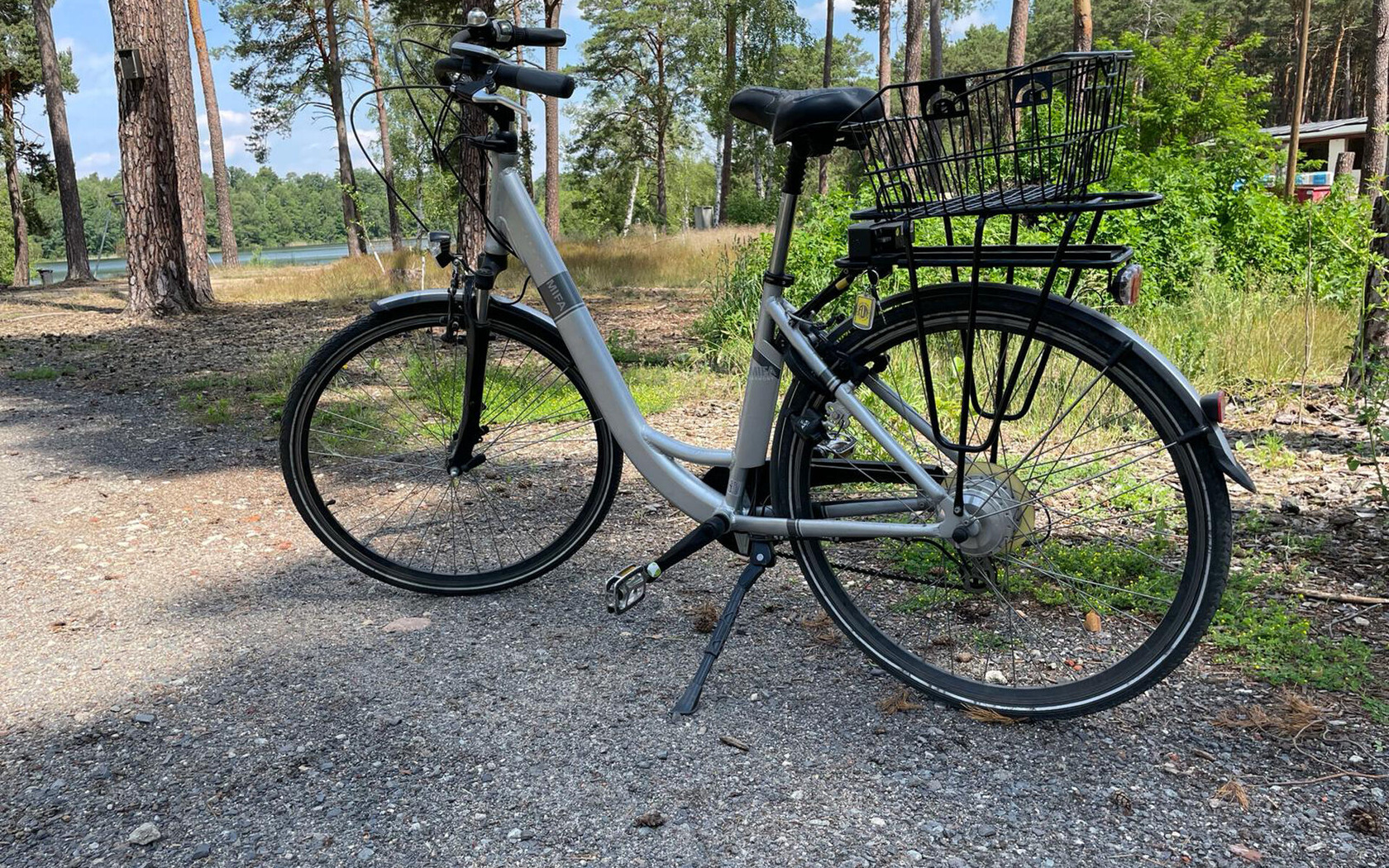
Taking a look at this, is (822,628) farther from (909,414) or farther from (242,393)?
(242,393)

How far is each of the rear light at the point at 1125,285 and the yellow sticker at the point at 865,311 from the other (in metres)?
0.54

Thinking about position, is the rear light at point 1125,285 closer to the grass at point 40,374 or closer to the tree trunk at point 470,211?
the tree trunk at point 470,211

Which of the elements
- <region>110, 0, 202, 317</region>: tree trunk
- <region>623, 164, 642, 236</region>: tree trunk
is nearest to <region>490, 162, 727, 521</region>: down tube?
<region>110, 0, 202, 317</region>: tree trunk

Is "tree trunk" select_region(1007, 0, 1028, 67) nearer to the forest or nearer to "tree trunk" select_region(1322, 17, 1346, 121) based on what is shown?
the forest

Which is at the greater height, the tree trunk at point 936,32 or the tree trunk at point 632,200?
the tree trunk at point 936,32

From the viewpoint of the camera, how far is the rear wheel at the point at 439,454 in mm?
3104

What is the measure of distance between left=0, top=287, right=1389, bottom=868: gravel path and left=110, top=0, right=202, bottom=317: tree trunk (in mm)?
8244

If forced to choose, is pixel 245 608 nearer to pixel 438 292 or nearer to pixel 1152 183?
pixel 438 292

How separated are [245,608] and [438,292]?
4.08 ft

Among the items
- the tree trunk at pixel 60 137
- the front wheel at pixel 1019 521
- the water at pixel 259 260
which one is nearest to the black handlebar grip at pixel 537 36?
the front wheel at pixel 1019 521

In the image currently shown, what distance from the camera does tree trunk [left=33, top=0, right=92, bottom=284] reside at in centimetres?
2109

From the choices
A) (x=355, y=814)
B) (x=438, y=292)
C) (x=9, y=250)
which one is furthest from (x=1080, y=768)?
(x=9, y=250)

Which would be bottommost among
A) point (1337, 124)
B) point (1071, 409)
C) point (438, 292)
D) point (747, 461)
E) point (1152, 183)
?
point (747, 461)

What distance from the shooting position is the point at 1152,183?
702 centimetres
